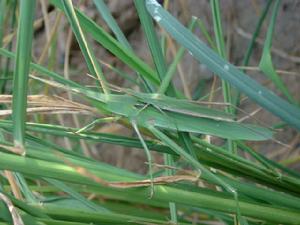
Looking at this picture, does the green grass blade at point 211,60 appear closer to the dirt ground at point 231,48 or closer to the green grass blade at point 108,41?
the green grass blade at point 108,41

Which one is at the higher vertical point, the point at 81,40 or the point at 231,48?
the point at 231,48

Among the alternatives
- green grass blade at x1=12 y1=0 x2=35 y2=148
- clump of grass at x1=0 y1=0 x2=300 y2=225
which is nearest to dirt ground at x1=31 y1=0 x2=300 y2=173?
clump of grass at x1=0 y1=0 x2=300 y2=225

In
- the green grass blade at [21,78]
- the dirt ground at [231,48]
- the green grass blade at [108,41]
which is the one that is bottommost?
the green grass blade at [21,78]

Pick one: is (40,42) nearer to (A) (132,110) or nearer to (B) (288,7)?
(B) (288,7)

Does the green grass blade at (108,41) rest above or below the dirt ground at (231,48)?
below

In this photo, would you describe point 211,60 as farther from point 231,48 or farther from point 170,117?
point 231,48

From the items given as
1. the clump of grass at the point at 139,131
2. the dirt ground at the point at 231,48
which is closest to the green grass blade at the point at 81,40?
the clump of grass at the point at 139,131

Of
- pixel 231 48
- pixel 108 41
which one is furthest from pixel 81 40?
pixel 231 48

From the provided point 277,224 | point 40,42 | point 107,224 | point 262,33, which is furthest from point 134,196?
point 40,42
